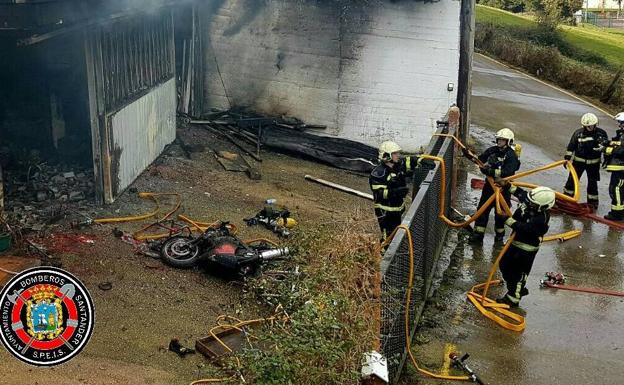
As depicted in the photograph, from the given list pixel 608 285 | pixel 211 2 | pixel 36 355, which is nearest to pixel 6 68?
pixel 211 2

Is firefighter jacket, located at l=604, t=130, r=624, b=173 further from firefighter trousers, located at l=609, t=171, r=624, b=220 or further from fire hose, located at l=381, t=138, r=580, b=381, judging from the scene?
fire hose, located at l=381, t=138, r=580, b=381

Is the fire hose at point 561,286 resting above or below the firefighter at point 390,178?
below

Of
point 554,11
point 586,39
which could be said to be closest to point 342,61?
point 554,11

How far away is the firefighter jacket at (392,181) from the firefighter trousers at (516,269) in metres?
1.47

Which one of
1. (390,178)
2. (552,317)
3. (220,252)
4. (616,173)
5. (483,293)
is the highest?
(390,178)

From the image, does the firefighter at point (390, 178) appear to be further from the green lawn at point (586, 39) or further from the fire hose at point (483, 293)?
the green lawn at point (586, 39)

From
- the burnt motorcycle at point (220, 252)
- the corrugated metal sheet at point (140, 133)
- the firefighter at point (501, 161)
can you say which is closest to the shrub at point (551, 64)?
the firefighter at point (501, 161)

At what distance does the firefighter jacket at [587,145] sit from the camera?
11.3 metres

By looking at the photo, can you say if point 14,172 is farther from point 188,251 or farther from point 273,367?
point 273,367

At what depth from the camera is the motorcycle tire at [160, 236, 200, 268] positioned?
8797 mm

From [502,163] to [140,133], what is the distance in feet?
19.1

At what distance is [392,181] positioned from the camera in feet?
28.5

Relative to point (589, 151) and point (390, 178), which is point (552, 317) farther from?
point (589, 151)

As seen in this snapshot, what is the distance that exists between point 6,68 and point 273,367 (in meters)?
8.94
